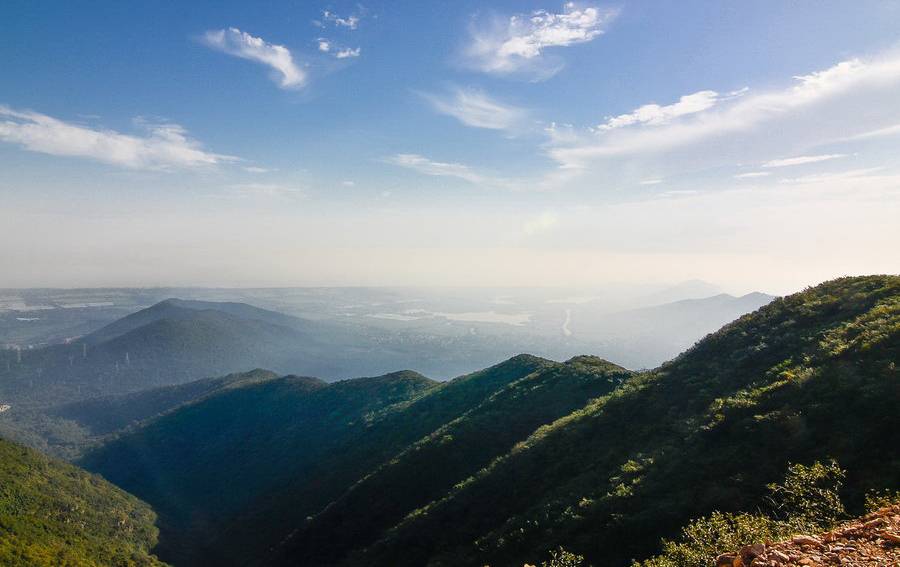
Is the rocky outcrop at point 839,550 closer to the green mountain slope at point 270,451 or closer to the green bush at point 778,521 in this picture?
the green bush at point 778,521

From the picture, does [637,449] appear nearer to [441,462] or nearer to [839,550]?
[839,550]

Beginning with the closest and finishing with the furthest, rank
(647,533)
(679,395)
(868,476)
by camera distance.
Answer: (868,476) < (647,533) < (679,395)

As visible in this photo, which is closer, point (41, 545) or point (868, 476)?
point (868, 476)

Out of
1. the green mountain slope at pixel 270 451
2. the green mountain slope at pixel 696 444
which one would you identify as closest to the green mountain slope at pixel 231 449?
the green mountain slope at pixel 270 451

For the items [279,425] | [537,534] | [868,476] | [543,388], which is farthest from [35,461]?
[868,476]

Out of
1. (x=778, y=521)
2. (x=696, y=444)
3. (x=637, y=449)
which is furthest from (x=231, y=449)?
(x=778, y=521)

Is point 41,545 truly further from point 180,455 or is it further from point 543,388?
point 180,455

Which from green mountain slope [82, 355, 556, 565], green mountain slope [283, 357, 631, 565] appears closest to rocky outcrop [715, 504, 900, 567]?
green mountain slope [283, 357, 631, 565]

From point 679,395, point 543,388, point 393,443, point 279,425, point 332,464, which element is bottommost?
point 279,425
